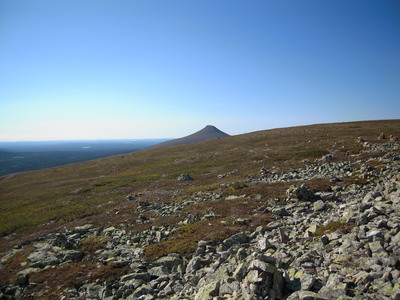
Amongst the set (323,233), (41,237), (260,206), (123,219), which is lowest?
(41,237)

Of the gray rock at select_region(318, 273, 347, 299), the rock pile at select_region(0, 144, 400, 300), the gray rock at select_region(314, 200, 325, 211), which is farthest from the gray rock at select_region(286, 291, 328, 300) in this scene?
the gray rock at select_region(314, 200, 325, 211)

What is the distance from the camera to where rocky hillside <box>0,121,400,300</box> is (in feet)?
26.0

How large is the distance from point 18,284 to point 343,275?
17941mm

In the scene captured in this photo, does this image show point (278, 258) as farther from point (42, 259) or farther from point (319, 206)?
point (42, 259)

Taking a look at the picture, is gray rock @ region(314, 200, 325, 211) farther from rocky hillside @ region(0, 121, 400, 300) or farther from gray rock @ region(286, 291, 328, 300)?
gray rock @ region(286, 291, 328, 300)

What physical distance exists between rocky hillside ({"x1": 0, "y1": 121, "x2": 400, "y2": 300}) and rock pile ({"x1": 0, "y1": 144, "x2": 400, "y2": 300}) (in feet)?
0.16

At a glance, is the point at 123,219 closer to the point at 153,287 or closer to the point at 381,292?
the point at 153,287

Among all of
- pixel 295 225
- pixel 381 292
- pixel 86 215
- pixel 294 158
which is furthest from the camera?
pixel 294 158

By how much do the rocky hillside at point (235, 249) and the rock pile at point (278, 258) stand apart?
49 millimetres

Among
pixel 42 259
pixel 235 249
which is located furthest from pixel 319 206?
pixel 42 259

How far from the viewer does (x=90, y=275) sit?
13242 mm

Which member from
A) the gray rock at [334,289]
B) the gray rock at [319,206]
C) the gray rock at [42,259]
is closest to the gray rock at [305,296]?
the gray rock at [334,289]

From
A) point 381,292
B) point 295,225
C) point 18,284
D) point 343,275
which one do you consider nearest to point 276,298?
point 343,275

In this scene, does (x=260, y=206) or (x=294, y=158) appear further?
(x=294, y=158)
